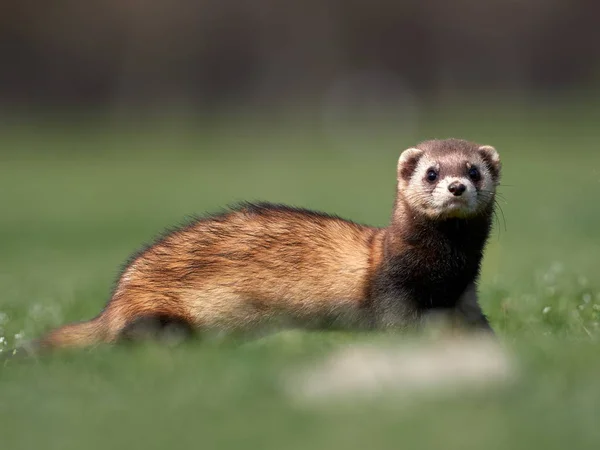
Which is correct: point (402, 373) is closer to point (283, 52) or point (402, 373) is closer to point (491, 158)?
point (491, 158)

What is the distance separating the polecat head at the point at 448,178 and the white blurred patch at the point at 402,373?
171 centimetres

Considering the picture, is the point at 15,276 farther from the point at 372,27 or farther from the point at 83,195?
the point at 372,27

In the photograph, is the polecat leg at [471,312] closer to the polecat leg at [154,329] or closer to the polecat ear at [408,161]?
the polecat ear at [408,161]

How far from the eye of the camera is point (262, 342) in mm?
7465

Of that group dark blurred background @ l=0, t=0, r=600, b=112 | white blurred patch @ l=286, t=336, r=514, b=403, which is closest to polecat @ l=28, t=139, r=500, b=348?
white blurred patch @ l=286, t=336, r=514, b=403

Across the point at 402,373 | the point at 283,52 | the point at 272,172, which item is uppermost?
the point at 402,373

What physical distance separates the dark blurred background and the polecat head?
3622 centimetres

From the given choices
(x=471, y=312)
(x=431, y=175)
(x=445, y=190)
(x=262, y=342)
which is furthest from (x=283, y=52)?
(x=262, y=342)

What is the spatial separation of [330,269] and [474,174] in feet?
3.75

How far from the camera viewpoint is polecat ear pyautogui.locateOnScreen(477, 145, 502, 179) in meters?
8.17

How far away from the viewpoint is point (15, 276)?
1450 centimetres

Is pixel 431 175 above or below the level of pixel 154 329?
above

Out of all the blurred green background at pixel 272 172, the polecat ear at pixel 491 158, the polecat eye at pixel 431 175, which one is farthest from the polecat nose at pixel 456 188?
the blurred green background at pixel 272 172

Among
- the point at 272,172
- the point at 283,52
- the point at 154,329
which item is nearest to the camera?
the point at 154,329
